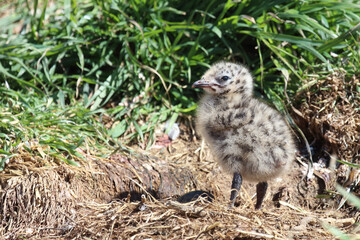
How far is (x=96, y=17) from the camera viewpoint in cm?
555

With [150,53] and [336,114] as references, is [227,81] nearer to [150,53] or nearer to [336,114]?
[336,114]

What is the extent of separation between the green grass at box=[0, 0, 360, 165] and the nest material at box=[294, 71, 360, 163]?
0.19m

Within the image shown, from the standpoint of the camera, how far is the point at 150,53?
5320 millimetres

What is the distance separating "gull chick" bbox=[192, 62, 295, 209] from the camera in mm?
3738

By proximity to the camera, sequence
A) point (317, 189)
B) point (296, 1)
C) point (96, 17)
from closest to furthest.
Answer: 1. point (317, 189)
2. point (296, 1)
3. point (96, 17)

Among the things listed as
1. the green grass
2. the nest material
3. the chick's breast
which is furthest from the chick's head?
the nest material

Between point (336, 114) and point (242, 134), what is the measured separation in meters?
1.27

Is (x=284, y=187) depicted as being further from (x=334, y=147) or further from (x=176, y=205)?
(x=176, y=205)

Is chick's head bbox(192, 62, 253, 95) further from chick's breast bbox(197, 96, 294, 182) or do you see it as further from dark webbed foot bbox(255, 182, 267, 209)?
dark webbed foot bbox(255, 182, 267, 209)

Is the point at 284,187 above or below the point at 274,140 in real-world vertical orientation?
below

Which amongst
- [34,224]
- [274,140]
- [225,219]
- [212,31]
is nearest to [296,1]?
[212,31]

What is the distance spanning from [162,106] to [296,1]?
1915mm

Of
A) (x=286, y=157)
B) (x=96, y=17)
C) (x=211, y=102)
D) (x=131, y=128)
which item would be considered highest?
(x=96, y=17)

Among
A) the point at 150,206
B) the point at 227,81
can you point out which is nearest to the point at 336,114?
the point at 227,81
